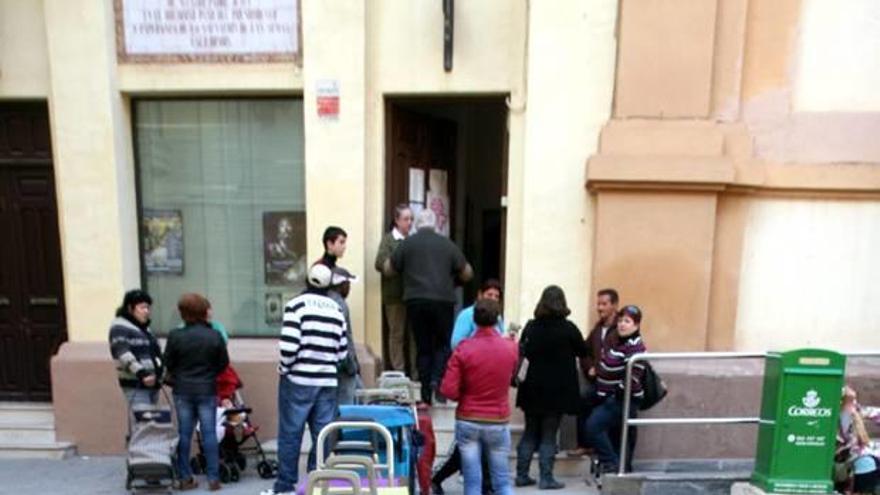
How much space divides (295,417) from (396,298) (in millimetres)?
1595

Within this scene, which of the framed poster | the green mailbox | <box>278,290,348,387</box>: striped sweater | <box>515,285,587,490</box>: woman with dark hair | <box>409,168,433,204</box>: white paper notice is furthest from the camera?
<box>409,168,433,204</box>: white paper notice

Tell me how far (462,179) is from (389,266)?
2330 millimetres

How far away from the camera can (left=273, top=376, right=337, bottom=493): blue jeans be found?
4.46 metres

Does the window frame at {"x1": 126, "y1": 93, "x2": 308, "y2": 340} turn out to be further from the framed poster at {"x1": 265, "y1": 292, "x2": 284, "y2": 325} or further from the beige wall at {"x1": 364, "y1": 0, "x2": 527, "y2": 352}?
the beige wall at {"x1": 364, "y1": 0, "x2": 527, "y2": 352}

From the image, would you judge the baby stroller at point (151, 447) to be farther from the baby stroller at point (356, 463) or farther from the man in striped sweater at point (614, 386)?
the man in striped sweater at point (614, 386)

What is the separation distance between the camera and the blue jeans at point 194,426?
187 inches

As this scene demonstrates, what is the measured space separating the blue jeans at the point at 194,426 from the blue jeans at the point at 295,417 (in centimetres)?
61

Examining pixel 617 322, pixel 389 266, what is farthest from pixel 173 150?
pixel 617 322

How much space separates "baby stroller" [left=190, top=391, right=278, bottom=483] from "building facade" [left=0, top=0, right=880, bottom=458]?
0.47 m

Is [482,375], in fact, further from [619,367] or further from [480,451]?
[619,367]

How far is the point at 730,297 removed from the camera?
5.34 meters

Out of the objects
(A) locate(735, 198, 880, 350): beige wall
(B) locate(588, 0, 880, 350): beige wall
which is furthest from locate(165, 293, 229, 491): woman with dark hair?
(A) locate(735, 198, 880, 350): beige wall

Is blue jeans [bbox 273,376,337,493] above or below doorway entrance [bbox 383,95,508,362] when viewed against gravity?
below

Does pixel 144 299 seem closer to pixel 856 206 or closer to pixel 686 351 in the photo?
pixel 686 351
